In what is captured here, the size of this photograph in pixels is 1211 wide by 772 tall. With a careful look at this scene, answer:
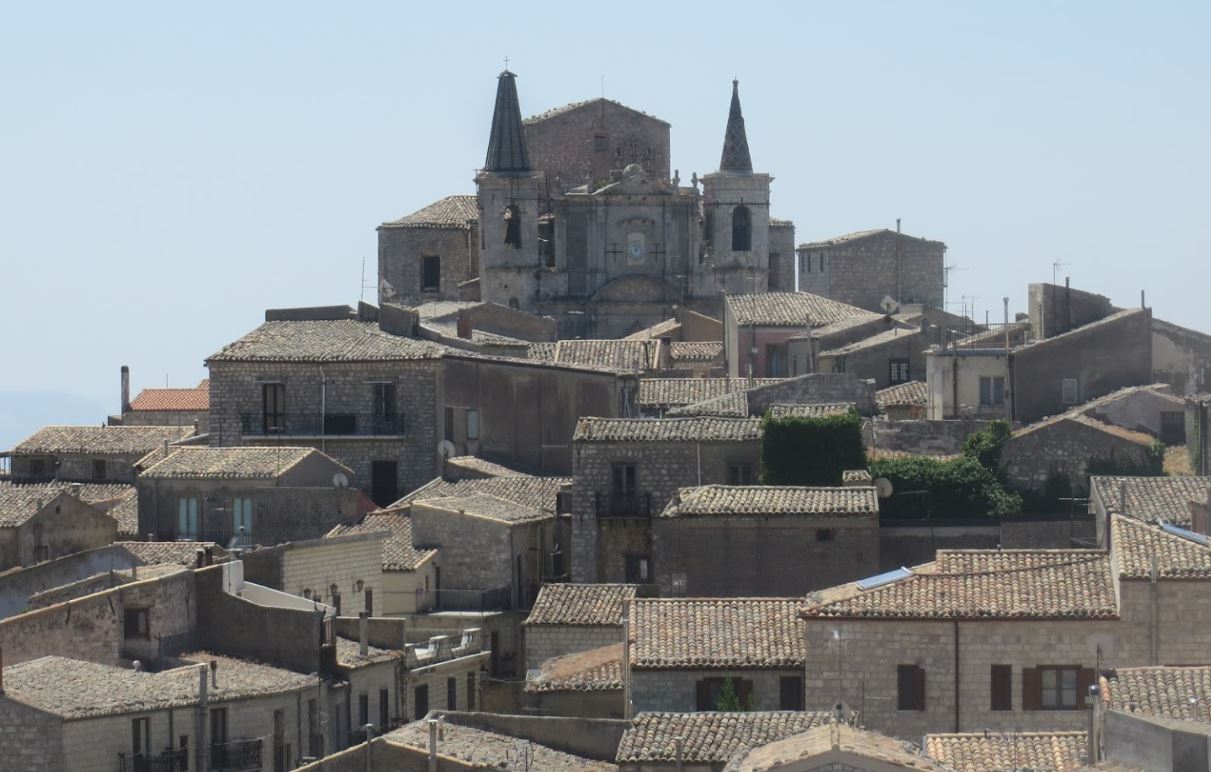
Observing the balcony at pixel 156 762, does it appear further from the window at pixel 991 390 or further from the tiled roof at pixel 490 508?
the window at pixel 991 390

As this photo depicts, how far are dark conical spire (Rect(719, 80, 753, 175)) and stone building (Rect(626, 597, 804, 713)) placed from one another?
55378 mm

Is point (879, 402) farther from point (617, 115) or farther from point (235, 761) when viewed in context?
point (617, 115)

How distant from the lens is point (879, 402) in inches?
2598

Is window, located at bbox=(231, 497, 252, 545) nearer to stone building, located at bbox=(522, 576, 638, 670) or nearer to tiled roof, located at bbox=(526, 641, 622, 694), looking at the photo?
stone building, located at bbox=(522, 576, 638, 670)

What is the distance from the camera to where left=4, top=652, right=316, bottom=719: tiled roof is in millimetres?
41031

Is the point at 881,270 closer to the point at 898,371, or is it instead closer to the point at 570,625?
the point at 898,371

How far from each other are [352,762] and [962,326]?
46510mm

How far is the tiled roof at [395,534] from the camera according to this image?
5519 centimetres

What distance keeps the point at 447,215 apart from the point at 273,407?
38117 mm

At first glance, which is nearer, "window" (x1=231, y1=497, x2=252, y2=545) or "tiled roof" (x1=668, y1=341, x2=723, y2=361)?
"window" (x1=231, y1=497, x2=252, y2=545)

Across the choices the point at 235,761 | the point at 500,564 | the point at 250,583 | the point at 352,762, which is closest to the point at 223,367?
the point at 500,564

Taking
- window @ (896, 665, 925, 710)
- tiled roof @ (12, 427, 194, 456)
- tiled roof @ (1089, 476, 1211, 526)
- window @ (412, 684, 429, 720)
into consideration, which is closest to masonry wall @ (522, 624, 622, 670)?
window @ (412, 684, 429, 720)

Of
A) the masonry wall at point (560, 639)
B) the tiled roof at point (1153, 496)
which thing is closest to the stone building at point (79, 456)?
the masonry wall at point (560, 639)

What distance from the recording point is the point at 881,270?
329 feet
